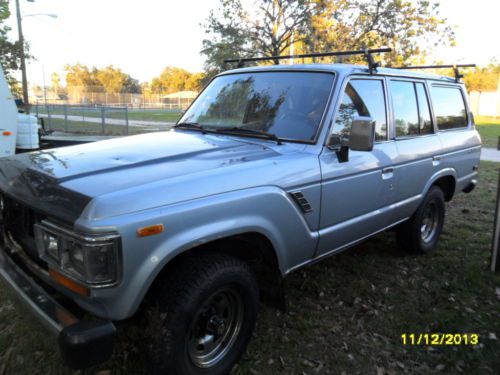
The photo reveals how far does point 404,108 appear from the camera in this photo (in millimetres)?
4098

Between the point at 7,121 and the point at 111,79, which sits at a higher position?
the point at 111,79

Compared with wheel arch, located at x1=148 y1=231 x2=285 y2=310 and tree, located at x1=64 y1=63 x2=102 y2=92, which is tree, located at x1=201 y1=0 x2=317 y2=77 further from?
tree, located at x1=64 y1=63 x2=102 y2=92

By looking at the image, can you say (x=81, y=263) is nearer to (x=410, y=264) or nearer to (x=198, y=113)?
(x=198, y=113)

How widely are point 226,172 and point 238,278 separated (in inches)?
25.6

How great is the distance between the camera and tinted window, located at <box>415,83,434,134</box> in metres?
4.34

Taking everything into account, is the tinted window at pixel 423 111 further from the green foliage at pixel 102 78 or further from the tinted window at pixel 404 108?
the green foliage at pixel 102 78

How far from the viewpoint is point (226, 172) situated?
2502 millimetres

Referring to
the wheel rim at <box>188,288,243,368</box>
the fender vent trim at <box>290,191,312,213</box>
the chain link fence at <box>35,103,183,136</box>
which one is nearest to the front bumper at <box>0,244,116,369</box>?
the wheel rim at <box>188,288,243,368</box>

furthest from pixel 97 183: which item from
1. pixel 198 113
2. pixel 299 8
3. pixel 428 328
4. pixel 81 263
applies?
pixel 299 8

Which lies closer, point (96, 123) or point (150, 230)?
point (150, 230)

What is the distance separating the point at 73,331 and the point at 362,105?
2.81 metres

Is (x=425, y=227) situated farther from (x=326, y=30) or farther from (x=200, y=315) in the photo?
(x=326, y=30)

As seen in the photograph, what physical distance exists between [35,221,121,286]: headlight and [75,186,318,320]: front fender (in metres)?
0.05

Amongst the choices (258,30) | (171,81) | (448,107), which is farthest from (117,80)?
(448,107)
